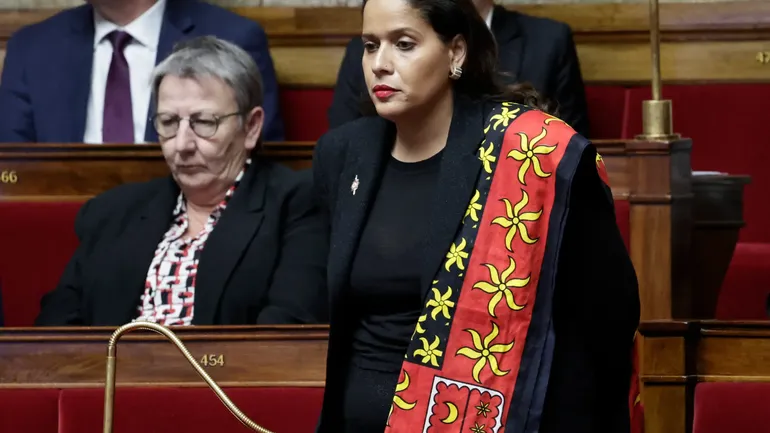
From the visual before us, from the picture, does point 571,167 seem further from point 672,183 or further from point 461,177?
point 672,183

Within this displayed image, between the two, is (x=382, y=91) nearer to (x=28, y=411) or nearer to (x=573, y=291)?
(x=573, y=291)

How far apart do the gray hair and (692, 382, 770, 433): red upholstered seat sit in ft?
2.01

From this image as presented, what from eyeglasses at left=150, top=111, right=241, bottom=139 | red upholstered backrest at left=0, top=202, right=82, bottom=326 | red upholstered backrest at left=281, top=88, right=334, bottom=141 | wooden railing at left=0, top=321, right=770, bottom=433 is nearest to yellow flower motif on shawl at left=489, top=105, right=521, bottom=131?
wooden railing at left=0, top=321, right=770, bottom=433

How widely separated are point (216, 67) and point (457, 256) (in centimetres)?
58

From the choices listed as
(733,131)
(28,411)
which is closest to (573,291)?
(28,411)

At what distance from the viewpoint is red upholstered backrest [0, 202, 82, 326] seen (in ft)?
4.68

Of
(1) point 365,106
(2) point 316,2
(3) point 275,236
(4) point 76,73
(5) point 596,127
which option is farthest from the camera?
(2) point 316,2

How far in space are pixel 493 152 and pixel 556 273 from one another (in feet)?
0.32

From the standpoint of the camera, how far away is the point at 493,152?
0.85 metres

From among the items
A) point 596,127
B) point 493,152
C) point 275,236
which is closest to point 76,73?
point 275,236

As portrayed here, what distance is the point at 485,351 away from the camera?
0.82 meters

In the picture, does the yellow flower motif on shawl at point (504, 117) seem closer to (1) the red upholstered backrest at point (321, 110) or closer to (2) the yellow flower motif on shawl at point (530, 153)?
(2) the yellow flower motif on shawl at point (530, 153)

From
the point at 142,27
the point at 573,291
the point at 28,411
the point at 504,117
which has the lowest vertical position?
the point at 28,411

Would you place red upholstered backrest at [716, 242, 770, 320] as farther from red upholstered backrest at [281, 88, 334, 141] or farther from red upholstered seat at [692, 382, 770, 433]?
red upholstered backrest at [281, 88, 334, 141]
